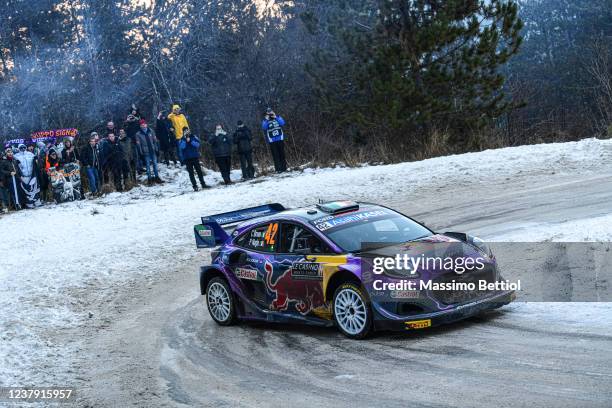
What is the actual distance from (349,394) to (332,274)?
239cm

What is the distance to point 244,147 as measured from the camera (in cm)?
2589

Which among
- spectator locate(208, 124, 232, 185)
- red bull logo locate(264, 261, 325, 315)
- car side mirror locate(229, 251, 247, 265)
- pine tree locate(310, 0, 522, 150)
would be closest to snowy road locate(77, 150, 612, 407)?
red bull logo locate(264, 261, 325, 315)

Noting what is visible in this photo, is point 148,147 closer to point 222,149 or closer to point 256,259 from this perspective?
point 222,149

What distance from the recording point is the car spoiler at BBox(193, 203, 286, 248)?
41.2 feet

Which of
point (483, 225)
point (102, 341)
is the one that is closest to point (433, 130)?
point (483, 225)

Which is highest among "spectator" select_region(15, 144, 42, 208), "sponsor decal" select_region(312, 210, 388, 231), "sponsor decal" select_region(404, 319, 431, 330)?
"spectator" select_region(15, 144, 42, 208)

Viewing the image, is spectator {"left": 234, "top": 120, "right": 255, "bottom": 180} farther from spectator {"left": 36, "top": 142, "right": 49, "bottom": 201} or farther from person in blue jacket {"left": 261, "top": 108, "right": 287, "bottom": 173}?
spectator {"left": 36, "top": 142, "right": 49, "bottom": 201}

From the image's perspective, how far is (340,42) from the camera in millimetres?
29109

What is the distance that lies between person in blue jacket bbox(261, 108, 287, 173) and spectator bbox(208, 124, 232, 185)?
1207mm

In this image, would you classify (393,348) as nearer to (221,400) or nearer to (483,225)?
(221,400)

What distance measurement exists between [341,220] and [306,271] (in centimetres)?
83

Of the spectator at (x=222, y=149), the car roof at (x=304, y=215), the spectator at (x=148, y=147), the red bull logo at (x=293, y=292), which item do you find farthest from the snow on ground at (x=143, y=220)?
the car roof at (x=304, y=215)

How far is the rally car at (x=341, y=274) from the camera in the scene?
31.1ft

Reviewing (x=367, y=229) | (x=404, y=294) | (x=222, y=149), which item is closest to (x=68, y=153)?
(x=222, y=149)
